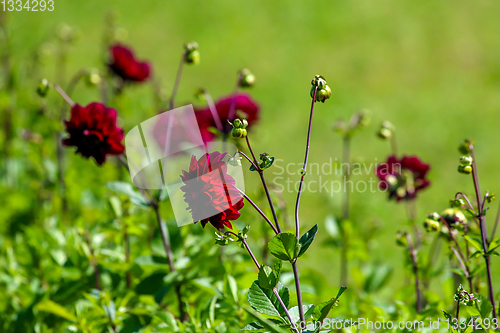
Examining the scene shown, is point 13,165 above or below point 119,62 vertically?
below

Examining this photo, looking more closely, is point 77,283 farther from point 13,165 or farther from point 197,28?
point 197,28

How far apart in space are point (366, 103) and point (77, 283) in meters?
2.90

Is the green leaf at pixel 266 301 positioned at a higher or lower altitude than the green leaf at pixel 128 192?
lower

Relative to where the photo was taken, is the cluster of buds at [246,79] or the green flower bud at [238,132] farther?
the cluster of buds at [246,79]

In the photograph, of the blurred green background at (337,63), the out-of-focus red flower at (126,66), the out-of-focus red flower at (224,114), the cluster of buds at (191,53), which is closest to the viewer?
the cluster of buds at (191,53)

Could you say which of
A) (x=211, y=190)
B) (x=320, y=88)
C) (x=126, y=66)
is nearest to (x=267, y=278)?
(x=211, y=190)

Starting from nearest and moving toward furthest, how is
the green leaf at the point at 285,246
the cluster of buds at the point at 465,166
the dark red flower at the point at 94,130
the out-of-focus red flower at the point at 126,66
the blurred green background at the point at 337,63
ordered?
the green leaf at the point at 285,246, the cluster of buds at the point at 465,166, the dark red flower at the point at 94,130, the out-of-focus red flower at the point at 126,66, the blurred green background at the point at 337,63

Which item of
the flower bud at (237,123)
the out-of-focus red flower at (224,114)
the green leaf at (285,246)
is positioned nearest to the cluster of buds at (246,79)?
the out-of-focus red flower at (224,114)

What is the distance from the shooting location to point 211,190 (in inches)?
25.5

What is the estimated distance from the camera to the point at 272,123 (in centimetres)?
344

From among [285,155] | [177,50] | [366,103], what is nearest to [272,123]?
[285,155]

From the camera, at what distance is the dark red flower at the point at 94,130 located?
94 cm

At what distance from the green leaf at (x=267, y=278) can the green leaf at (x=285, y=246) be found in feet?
0.09

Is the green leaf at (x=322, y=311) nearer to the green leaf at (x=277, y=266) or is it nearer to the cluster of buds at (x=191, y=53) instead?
the green leaf at (x=277, y=266)
